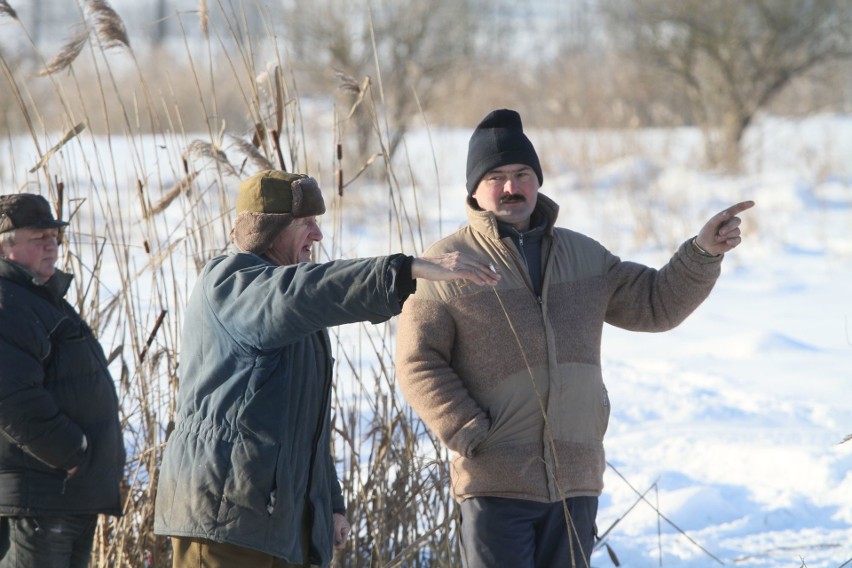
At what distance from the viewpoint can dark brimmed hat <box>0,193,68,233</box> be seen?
2736 mm

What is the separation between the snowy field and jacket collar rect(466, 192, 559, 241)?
0.59 feet

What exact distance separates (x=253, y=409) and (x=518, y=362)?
810 mm

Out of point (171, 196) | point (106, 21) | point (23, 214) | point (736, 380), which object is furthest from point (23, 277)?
point (736, 380)

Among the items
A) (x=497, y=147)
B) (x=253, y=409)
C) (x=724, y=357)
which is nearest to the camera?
(x=253, y=409)

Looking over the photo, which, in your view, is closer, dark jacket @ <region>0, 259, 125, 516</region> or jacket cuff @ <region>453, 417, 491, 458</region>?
Result: dark jacket @ <region>0, 259, 125, 516</region>

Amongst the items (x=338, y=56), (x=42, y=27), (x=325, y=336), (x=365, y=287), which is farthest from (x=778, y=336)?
(x=42, y=27)

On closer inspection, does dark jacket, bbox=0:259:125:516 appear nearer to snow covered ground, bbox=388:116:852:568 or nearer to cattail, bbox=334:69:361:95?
cattail, bbox=334:69:361:95

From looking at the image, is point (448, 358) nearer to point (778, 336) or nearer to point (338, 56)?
point (778, 336)

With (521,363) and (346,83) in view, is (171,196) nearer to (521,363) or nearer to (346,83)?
(346,83)

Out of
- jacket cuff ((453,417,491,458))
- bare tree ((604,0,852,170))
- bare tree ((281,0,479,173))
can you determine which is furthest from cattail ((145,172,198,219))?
bare tree ((604,0,852,170))

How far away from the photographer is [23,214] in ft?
9.02

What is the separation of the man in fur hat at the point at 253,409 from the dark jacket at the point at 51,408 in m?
0.44

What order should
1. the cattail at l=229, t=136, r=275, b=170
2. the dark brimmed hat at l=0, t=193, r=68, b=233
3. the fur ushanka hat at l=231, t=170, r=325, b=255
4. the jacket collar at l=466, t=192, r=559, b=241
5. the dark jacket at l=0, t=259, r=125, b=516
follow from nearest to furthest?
the fur ushanka hat at l=231, t=170, r=325, b=255 < the dark jacket at l=0, t=259, r=125, b=516 < the dark brimmed hat at l=0, t=193, r=68, b=233 < the jacket collar at l=466, t=192, r=559, b=241 < the cattail at l=229, t=136, r=275, b=170

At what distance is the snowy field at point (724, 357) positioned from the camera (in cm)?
451
